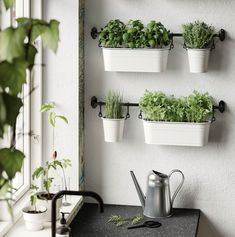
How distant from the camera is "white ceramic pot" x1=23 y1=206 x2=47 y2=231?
9.02 feet

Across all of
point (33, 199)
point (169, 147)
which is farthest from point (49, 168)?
point (169, 147)

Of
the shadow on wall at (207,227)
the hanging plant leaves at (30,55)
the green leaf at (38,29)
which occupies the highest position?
the green leaf at (38,29)

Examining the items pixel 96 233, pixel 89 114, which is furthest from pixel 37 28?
pixel 89 114

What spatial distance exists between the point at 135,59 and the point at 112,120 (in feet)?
1.03

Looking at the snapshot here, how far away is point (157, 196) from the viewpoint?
307 centimetres

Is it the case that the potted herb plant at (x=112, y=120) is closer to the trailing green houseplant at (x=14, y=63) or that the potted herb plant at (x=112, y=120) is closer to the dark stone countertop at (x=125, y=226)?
the dark stone countertop at (x=125, y=226)

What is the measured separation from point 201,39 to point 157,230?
2.96ft

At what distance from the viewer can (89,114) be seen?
127 inches

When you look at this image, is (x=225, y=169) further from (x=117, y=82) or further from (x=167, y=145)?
(x=117, y=82)

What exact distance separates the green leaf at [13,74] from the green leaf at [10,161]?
164 millimetres

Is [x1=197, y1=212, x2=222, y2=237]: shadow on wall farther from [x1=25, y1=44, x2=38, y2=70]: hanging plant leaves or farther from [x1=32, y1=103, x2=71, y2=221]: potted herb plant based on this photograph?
[x1=25, y1=44, x2=38, y2=70]: hanging plant leaves

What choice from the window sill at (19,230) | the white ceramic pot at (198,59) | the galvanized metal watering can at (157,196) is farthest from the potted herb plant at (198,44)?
the window sill at (19,230)

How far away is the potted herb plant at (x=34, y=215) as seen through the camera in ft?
9.02

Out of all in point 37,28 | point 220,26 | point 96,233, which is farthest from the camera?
point 220,26
